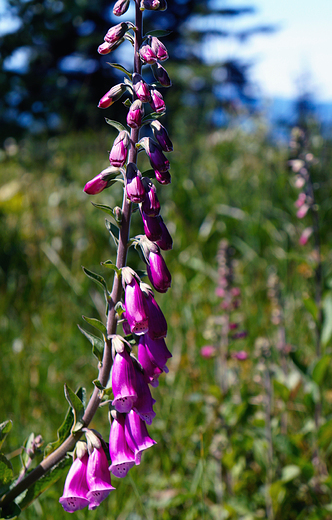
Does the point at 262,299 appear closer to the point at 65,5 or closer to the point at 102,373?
the point at 102,373

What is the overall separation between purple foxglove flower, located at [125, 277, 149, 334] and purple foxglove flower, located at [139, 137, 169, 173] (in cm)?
29

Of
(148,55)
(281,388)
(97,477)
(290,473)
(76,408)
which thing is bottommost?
(290,473)

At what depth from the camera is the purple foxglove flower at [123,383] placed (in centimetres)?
101

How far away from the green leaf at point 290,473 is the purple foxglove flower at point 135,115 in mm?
1790

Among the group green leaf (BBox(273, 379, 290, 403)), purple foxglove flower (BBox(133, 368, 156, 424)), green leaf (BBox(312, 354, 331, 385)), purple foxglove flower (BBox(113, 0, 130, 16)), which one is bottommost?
green leaf (BBox(273, 379, 290, 403))

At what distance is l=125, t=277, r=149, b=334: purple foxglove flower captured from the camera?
1021 mm

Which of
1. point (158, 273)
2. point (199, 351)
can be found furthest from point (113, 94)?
point (199, 351)

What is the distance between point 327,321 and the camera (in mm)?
2400

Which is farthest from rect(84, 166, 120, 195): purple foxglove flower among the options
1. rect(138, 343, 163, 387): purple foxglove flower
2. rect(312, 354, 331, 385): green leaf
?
rect(312, 354, 331, 385): green leaf

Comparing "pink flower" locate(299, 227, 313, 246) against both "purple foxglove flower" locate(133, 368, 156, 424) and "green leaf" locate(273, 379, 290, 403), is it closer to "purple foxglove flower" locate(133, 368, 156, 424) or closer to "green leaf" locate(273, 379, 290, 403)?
"green leaf" locate(273, 379, 290, 403)

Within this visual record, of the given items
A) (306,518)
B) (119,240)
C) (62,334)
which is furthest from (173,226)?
(119,240)

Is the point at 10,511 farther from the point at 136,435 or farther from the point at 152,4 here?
the point at 152,4

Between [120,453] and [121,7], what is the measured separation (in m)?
1.20

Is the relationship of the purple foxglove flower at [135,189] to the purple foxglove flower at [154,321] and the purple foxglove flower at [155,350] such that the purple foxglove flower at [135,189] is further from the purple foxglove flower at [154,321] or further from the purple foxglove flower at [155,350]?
the purple foxglove flower at [155,350]
